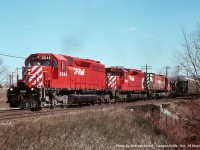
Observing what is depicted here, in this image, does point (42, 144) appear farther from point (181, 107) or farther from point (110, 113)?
point (181, 107)

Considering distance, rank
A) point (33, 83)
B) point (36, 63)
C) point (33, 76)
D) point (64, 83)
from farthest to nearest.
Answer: point (64, 83) < point (36, 63) < point (33, 76) < point (33, 83)

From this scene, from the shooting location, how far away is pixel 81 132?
38.7 feet

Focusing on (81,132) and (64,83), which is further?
(64,83)

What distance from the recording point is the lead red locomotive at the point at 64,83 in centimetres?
1797

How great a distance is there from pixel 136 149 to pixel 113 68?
19511 millimetres

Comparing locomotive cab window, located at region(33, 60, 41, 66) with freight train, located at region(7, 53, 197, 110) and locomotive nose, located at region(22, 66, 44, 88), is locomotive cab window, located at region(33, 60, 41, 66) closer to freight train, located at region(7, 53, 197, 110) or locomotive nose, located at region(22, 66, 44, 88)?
freight train, located at region(7, 53, 197, 110)

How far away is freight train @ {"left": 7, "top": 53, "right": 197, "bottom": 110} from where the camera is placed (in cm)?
1798

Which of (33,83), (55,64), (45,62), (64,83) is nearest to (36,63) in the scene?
(45,62)

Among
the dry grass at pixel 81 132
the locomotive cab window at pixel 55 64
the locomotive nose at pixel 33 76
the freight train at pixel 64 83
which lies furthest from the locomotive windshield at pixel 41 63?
the dry grass at pixel 81 132

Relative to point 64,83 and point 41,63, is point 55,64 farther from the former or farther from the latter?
point 64,83

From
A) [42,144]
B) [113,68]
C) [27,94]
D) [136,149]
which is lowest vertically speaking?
[136,149]

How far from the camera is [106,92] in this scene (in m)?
27.6

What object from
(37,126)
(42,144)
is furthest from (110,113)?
(42,144)

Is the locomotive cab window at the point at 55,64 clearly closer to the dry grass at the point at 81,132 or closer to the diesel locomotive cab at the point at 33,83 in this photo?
the diesel locomotive cab at the point at 33,83
